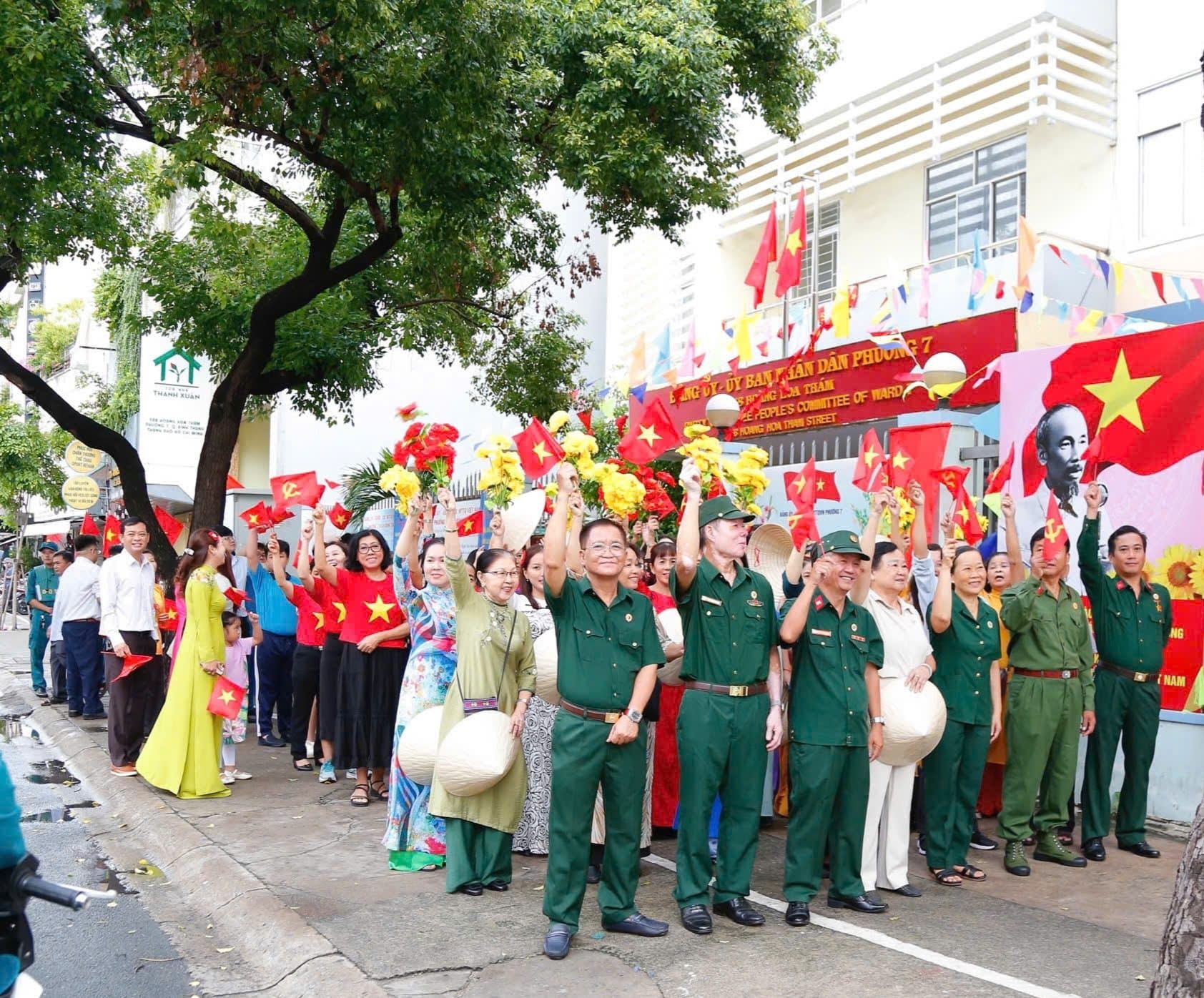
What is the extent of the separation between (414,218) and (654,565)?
5413mm

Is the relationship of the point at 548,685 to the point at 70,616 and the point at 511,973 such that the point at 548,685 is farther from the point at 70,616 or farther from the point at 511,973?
the point at 70,616

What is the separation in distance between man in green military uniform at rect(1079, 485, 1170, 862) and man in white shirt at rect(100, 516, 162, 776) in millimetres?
6766

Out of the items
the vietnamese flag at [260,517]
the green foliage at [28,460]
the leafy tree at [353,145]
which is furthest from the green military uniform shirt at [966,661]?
the green foliage at [28,460]

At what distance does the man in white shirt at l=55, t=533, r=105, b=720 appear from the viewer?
11844 millimetres

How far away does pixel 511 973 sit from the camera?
4551 millimetres

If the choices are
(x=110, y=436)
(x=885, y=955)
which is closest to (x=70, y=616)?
(x=110, y=436)

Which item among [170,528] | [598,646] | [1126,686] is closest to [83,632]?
[170,528]

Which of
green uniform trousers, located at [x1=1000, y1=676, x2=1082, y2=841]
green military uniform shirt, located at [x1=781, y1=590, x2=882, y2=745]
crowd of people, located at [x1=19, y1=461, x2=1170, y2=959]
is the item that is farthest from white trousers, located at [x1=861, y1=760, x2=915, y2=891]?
green uniform trousers, located at [x1=1000, y1=676, x2=1082, y2=841]

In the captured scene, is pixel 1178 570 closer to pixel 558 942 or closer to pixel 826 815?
pixel 826 815

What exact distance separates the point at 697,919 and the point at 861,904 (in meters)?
0.89

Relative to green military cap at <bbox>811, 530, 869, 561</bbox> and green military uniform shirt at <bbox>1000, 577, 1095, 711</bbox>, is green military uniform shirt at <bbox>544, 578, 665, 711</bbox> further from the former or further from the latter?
green military uniform shirt at <bbox>1000, 577, 1095, 711</bbox>

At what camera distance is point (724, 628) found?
5.14m

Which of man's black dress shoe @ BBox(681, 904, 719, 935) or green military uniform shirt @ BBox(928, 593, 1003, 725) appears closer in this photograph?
man's black dress shoe @ BBox(681, 904, 719, 935)

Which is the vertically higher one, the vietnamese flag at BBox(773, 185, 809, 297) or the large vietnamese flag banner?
the vietnamese flag at BBox(773, 185, 809, 297)
